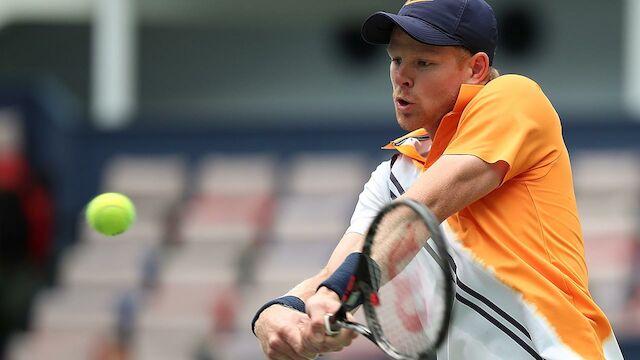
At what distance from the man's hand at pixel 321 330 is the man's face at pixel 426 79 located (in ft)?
2.09

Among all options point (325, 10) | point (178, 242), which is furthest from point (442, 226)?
point (325, 10)

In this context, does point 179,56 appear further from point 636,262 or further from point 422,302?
point 422,302

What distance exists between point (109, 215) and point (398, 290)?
1.66 m

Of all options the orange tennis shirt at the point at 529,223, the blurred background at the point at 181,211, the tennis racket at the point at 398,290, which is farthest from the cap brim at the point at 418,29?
the blurred background at the point at 181,211

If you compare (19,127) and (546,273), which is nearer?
(546,273)

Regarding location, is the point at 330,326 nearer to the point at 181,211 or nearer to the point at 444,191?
the point at 444,191

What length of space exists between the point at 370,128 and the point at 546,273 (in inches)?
390

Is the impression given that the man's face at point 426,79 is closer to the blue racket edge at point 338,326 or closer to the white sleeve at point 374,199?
the white sleeve at point 374,199

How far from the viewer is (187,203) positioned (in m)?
14.1

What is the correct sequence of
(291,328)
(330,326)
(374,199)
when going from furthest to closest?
1. (374,199)
2. (291,328)
3. (330,326)

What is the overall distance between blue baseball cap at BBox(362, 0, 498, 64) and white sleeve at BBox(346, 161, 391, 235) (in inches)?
21.5

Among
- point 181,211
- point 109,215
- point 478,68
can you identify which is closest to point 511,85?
A: point 478,68

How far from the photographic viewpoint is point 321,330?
3.74 meters

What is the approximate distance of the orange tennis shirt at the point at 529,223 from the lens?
385cm
